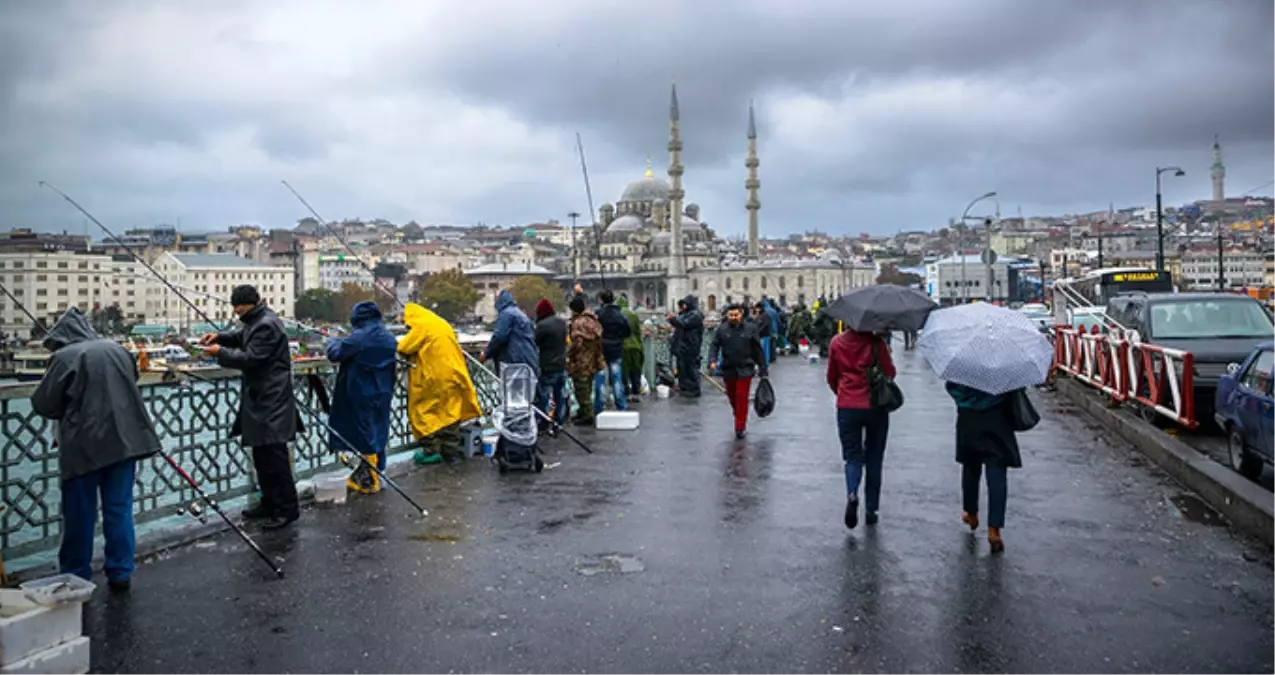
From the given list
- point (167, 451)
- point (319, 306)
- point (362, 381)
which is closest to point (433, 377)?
point (362, 381)

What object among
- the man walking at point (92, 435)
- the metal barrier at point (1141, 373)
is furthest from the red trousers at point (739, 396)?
the man walking at point (92, 435)

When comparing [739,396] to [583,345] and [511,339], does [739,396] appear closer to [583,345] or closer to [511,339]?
[583,345]

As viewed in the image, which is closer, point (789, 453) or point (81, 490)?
point (81, 490)

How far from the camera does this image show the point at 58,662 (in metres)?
3.54

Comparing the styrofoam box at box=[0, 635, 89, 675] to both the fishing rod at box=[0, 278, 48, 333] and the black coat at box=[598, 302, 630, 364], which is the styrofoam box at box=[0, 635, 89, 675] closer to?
the fishing rod at box=[0, 278, 48, 333]

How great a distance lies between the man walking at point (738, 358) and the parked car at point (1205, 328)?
4.27 meters

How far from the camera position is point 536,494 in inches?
275

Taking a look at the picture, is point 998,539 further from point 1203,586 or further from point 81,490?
point 81,490

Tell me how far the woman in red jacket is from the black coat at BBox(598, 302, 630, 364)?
5944mm

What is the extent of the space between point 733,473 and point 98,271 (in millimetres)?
4896

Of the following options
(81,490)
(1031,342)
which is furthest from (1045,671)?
(81,490)

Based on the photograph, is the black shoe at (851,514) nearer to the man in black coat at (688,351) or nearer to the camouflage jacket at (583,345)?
the camouflage jacket at (583,345)

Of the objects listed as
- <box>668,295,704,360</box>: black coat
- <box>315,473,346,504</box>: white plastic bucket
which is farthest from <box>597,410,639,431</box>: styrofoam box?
<box>315,473,346,504</box>: white plastic bucket

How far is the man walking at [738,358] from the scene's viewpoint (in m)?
9.50
